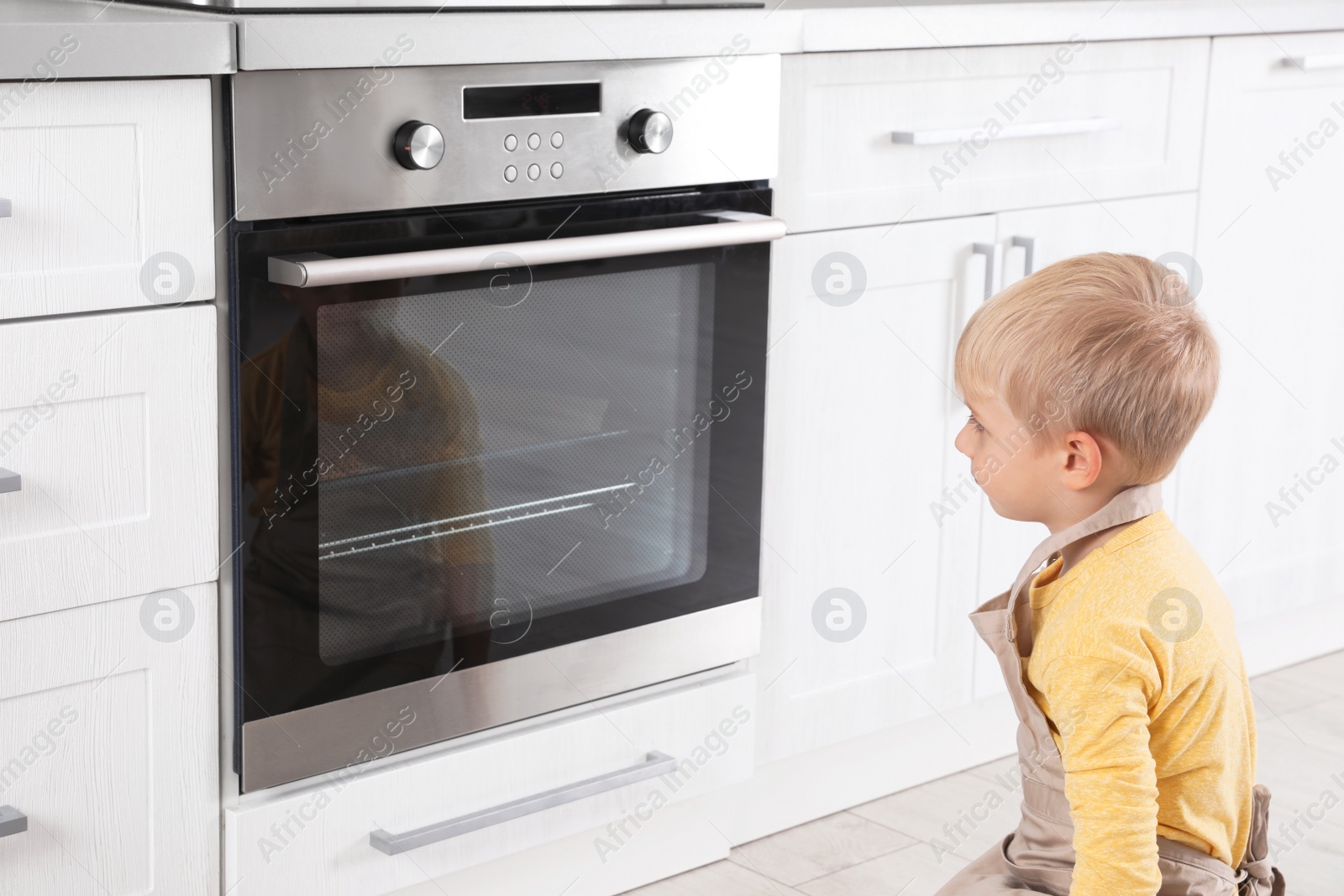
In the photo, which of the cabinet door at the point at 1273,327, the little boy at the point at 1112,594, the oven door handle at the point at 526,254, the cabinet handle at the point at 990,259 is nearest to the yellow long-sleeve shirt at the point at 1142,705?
the little boy at the point at 1112,594

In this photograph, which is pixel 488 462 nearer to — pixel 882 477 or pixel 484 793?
pixel 484 793

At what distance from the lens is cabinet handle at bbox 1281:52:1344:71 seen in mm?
2047

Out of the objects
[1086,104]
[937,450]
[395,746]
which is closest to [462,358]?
[395,746]

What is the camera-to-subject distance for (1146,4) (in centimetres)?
186

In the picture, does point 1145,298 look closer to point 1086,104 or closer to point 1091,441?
point 1091,441

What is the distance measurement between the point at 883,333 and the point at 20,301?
0.96 metres

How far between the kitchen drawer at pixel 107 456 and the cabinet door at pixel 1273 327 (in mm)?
1374

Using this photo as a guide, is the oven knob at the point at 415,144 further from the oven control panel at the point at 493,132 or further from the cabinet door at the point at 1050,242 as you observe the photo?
the cabinet door at the point at 1050,242

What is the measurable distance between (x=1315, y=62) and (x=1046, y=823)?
1351 millimetres

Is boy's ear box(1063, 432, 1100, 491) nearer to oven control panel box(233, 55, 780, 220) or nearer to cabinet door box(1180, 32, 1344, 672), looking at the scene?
oven control panel box(233, 55, 780, 220)

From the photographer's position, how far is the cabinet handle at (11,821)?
1.21 meters

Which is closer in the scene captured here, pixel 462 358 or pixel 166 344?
pixel 166 344

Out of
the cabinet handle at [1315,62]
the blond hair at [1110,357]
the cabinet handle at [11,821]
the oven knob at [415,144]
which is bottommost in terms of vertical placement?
the cabinet handle at [11,821]

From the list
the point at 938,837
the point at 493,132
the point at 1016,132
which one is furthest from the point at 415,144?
the point at 938,837
